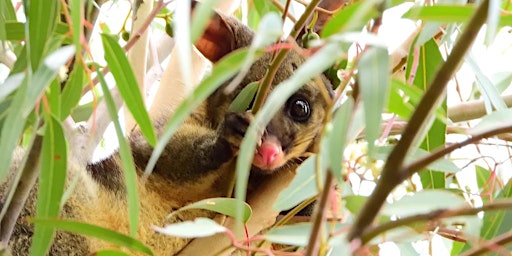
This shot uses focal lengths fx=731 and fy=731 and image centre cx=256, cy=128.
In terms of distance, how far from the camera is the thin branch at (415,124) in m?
0.61

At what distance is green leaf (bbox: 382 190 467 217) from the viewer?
771mm

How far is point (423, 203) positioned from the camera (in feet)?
2.62

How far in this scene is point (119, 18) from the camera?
2.59 metres

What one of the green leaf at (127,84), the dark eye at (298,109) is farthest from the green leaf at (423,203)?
the dark eye at (298,109)

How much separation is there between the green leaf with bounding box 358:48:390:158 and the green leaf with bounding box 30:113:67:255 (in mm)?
471

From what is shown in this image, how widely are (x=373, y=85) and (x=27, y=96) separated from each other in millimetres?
425

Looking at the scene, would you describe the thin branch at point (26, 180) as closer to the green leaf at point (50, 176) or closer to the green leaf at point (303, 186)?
the green leaf at point (50, 176)

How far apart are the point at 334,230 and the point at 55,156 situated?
390mm

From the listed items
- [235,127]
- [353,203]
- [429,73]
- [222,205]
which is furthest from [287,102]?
[353,203]

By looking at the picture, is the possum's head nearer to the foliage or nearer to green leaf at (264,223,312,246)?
the foliage

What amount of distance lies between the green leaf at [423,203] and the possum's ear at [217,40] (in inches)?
Result: 43.6

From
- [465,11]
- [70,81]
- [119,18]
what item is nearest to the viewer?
[465,11]

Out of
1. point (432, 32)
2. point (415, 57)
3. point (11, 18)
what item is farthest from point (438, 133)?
point (11, 18)

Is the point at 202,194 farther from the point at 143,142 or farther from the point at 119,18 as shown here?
the point at 119,18
